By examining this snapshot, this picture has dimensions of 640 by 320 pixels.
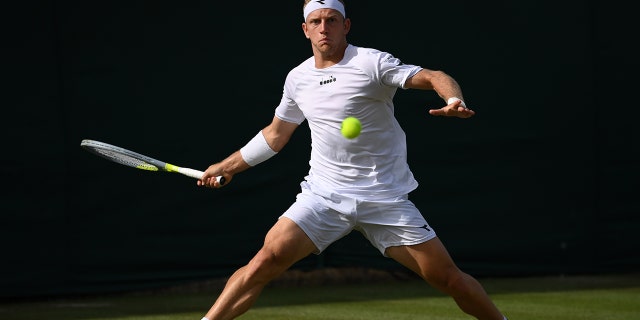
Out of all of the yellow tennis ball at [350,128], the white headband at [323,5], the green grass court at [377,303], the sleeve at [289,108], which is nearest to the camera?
the yellow tennis ball at [350,128]

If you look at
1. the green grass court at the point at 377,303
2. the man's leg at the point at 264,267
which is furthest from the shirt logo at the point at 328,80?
the green grass court at the point at 377,303

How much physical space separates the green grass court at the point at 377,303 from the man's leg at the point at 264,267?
2093 mm

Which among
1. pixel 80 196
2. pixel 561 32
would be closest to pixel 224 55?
pixel 80 196

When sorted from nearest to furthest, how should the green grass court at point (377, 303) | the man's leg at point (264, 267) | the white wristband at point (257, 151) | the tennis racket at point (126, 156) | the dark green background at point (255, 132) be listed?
the man's leg at point (264, 267) < the white wristband at point (257, 151) < the tennis racket at point (126, 156) < the green grass court at point (377, 303) < the dark green background at point (255, 132)

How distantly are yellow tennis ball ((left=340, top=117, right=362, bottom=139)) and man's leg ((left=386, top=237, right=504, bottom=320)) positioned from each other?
60 cm

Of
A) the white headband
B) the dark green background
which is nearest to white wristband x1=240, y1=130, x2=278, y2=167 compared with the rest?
the white headband

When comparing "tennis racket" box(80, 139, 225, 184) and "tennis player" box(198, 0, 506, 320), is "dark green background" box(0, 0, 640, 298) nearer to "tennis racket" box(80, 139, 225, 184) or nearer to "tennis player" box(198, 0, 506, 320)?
"tennis racket" box(80, 139, 225, 184)

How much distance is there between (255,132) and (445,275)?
12.8 feet

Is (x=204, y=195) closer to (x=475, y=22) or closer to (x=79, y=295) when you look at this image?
(x=79, y=295)

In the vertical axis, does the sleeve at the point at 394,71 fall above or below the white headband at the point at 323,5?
below

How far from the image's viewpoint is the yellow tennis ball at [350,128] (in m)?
5.12

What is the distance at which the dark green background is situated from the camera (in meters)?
8.45

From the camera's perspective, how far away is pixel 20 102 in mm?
Answer: 8336

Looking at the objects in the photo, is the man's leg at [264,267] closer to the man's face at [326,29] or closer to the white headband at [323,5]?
the man's face at [326,29]
